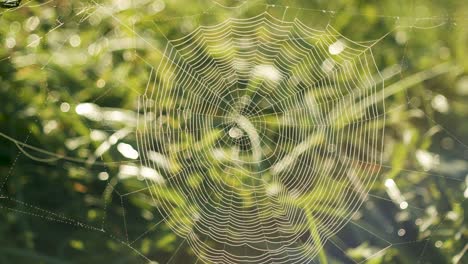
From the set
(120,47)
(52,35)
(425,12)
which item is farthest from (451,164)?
(52,35)

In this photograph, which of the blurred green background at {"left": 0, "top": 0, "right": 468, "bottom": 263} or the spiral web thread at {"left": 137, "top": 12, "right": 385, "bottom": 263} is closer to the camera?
the blurred green background at {"left": 0, "top": 0, "right": 468, "bottom": 263}

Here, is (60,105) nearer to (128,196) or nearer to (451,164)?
(128,196)

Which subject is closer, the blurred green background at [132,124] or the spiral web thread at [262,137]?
the blurred green background at [132,124]
